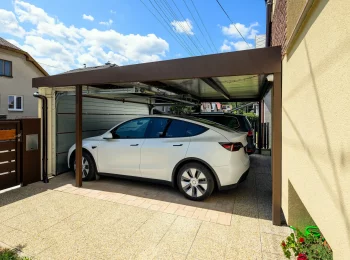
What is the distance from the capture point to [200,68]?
3.52 meters

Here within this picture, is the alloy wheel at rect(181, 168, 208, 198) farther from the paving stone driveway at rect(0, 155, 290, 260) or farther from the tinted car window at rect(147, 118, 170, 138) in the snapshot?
the tinted car window at rect(147, 118, 170, 138)

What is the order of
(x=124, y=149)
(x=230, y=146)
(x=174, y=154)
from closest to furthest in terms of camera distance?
(x=230, y=146) < (x=174, y=154) < (x=124, y=149)

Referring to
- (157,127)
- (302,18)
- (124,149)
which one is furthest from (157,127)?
(302,18)

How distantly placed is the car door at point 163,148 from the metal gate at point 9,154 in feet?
9.20

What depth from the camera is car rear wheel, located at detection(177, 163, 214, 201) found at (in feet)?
13.2

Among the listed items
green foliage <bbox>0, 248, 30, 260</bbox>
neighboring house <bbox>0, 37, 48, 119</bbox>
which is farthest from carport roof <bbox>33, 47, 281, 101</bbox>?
neighboring house <bbox>0, 37, 48, 119</bbox>

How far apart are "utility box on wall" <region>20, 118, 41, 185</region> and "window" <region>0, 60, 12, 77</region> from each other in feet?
49.2

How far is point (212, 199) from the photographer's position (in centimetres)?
425

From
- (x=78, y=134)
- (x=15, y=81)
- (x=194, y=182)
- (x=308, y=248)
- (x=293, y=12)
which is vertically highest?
(x=15, y=81)

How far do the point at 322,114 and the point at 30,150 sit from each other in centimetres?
573

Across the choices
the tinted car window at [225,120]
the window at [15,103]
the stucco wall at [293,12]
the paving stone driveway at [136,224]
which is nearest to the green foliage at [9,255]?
the paving stone driveway at [136,224]

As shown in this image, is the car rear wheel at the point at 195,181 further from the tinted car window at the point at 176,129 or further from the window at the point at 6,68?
the window at the point at 6,68

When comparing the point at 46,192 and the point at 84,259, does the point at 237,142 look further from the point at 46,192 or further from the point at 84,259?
the point at 46,192

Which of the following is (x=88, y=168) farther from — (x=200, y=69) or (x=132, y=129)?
(x=200, y=69)
